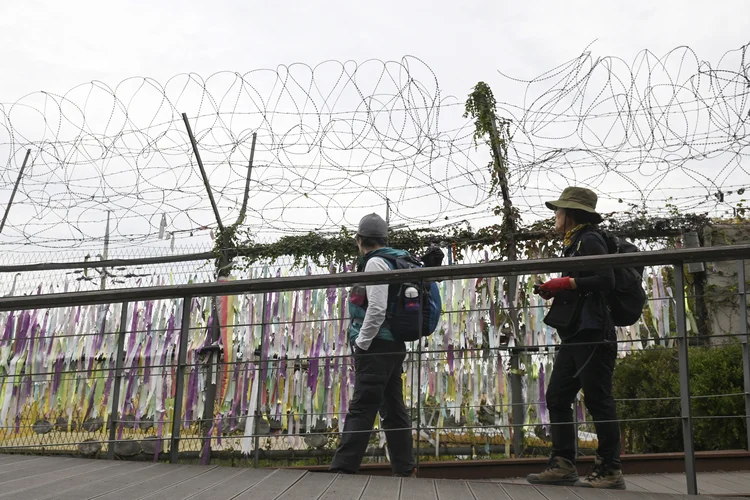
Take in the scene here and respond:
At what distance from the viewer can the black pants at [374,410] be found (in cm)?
325

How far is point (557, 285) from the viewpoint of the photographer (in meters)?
3.11

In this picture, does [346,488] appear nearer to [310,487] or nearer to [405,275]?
[310,487]

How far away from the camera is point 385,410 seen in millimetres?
3588

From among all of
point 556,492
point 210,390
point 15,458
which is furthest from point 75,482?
point 210,390

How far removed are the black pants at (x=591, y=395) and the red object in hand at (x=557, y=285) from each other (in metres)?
0.25

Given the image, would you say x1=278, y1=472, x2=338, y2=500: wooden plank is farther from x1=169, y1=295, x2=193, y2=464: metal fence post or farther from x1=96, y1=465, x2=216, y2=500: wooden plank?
x1=169, y1=295, x2=193, y2=464: metal fence post

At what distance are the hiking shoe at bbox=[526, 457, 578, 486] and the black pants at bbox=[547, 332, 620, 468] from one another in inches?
1.4

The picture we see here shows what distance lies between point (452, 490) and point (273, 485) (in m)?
0.67

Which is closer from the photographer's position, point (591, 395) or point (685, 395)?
point (685, 395)

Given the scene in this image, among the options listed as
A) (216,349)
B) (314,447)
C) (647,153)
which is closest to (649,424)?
(647,153)

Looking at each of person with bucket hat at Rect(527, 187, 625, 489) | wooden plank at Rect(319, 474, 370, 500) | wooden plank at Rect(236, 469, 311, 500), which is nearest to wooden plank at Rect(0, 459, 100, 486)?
wooden plank at Rect(236, 469, 311, 500)

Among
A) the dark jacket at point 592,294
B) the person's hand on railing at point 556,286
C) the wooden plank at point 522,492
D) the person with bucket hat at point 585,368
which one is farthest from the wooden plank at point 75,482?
the dark jacket at point 592,294

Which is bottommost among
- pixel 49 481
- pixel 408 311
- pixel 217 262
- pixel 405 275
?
pixel 49 481

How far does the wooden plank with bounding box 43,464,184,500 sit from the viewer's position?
2436 mm
